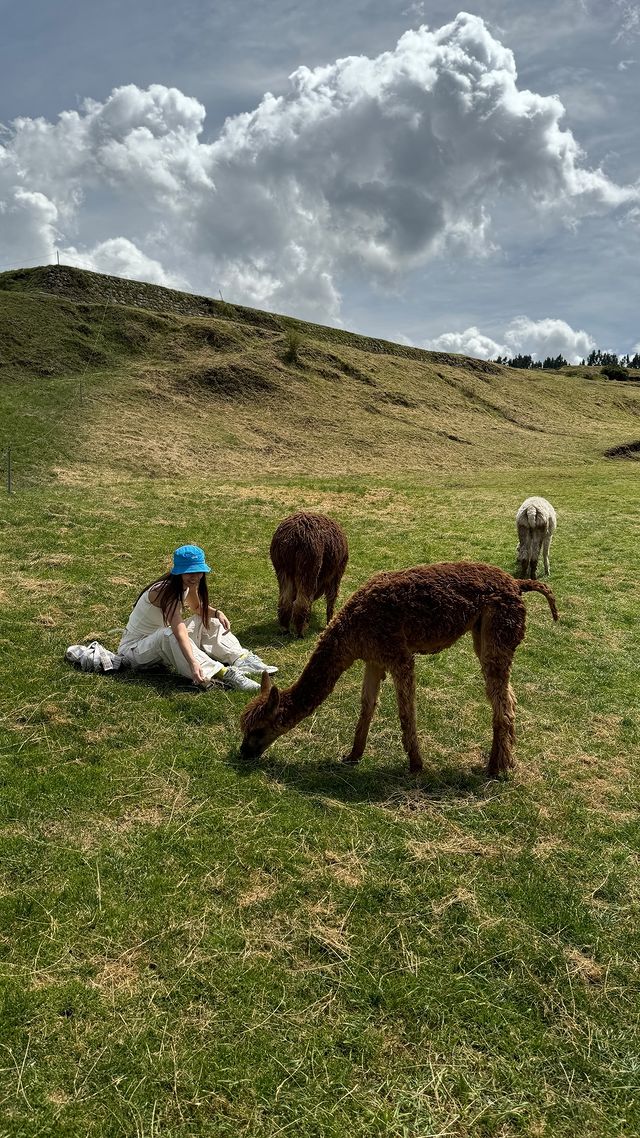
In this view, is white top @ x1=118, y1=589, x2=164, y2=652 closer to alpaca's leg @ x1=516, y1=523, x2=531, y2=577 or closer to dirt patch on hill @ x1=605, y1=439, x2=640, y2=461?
alpaca's leg @ x1=516, y1=523, x2=531, y2=577

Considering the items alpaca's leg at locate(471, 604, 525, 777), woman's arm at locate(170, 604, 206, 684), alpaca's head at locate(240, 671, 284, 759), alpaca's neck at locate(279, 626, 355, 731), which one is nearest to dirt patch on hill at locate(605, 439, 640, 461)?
alpaca's leg at locate(471, 604, 525, 777)

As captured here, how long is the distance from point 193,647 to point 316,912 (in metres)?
3.59

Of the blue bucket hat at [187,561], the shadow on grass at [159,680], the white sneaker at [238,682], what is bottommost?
the shadow on grass at [159,680]

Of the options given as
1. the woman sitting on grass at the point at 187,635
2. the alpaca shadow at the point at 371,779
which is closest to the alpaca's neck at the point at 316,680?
the alpaca shadow at the point at 371,779

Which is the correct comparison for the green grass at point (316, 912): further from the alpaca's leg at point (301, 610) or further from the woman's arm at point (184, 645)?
the alpaca's leg at point (301, 610)

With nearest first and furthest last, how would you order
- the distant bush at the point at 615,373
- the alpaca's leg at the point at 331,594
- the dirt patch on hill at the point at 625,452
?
the alpaca's leg at the point at 331,594, the dirt patch on hill at the point at 625,452, the distant bush at the point at 615,373

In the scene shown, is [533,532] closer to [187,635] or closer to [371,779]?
[187,635]

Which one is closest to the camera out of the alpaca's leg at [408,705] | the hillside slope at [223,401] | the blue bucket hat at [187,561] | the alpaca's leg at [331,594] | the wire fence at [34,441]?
the alpaca's leg at [408,705]

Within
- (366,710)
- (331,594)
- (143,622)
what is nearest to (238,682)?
(143,622)

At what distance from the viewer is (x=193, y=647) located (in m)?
6.88

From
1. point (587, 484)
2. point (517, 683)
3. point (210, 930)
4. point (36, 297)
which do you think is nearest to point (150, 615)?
point (210, 930)

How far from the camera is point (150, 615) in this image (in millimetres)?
7105

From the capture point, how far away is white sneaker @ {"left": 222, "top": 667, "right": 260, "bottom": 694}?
6836 millimetres

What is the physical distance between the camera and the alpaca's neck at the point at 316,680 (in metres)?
5.39
